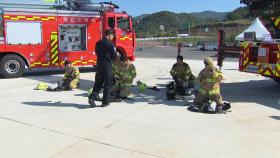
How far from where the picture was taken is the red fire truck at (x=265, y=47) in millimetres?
9688

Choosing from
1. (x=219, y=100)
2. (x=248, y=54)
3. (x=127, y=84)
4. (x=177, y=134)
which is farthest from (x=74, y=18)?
(x=177, y=134)

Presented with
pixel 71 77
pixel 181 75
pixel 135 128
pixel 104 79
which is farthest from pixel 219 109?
pixel 71 77

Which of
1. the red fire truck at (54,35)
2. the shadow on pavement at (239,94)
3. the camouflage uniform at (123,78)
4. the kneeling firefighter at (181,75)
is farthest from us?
the red fire truck at (54,35)

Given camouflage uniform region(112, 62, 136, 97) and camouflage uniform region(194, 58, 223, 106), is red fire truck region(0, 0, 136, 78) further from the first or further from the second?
camouflage uniform region(194, 58, 223, 106)

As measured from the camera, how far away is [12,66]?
14492 mm

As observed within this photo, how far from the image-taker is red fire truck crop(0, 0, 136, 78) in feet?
47.5

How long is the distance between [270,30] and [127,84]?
3.79 m

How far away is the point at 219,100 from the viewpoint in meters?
8.33

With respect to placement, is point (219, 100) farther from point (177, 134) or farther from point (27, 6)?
point (27, 6)

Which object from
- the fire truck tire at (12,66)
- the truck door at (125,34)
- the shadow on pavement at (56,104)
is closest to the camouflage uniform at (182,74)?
the shadow on pavement at (56,104)

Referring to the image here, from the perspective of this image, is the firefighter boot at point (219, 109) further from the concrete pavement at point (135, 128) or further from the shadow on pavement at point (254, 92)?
the shadow on pavement at point (254, 92)

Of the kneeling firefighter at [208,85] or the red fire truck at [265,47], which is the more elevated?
the red fire truck at [265,47]

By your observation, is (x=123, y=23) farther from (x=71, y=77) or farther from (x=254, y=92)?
(x=254, y=92)

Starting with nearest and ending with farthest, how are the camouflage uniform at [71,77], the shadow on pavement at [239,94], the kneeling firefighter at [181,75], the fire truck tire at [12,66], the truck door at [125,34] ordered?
the shadow on pavement at [239,94] → the kneeling firefighter at [181,75] → the camouflage uniform at [71,77] → the fire truck tire at [12,66] → the truck door at [125,34]
